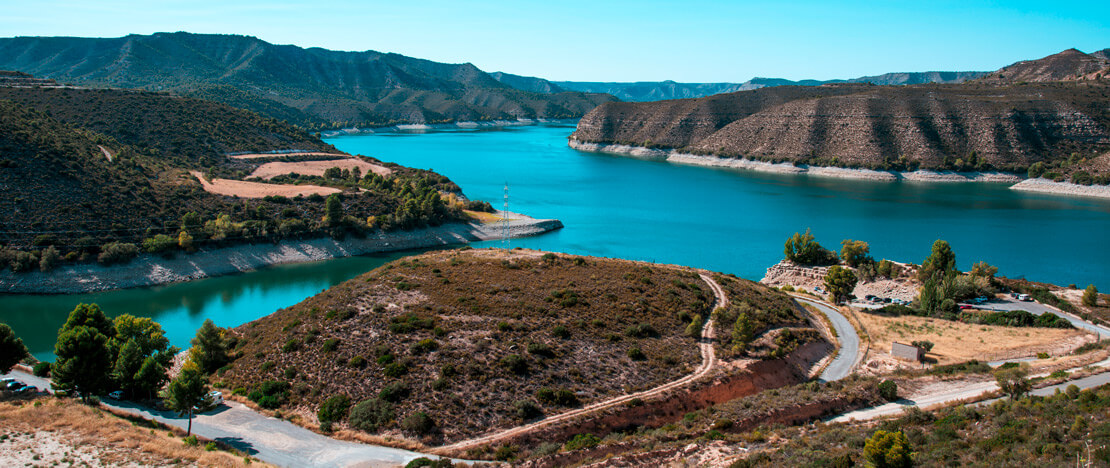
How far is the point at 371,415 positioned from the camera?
2319 cm

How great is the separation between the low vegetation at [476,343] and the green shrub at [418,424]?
0.14 ft

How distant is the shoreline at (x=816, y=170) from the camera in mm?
121375

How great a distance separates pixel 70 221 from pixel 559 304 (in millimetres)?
48573

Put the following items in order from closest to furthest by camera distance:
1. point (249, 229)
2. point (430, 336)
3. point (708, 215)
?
point (430, 336) → point (249, 229) → point (708, 215)

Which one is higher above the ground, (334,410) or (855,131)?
(855,131)

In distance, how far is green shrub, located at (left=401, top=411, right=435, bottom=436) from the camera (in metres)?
22.4

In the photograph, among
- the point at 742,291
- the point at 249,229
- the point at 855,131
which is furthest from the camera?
the point at 855,131

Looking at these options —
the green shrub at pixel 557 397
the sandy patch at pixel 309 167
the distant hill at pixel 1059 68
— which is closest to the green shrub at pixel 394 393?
the green shrub at pixel 557 397

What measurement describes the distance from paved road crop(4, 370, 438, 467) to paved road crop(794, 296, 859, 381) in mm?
19240

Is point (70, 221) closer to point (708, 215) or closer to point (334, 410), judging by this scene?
point (334, 410)

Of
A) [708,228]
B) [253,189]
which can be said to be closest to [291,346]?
[253,189]

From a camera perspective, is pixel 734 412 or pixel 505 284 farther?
pixel 505 284

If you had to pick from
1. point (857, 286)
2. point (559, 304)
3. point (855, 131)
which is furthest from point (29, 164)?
point (855, 131)

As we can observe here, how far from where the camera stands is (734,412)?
22984mm
